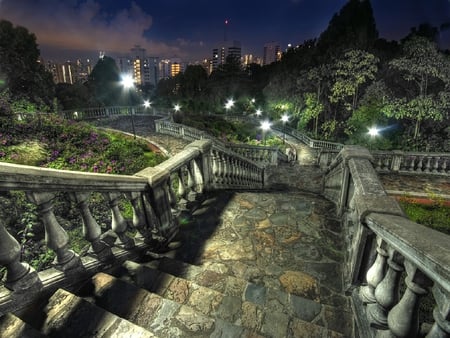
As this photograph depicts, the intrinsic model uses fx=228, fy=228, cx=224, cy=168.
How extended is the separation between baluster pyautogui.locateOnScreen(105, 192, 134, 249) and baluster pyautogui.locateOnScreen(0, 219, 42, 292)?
86 centimetres

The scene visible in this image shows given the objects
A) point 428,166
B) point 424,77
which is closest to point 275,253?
point 428,166

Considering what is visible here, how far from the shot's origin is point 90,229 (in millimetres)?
2350

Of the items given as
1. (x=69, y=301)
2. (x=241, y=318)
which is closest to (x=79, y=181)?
(x=69, y=301)

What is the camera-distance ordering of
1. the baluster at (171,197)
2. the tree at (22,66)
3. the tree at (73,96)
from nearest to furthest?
the baluster at (171,197), the tree at (22,66), the tree at (73,96)

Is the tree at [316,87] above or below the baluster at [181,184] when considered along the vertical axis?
above

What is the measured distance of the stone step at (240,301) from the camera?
2.25 meters

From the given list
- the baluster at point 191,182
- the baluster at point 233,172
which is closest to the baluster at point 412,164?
the baluster at point 233,172

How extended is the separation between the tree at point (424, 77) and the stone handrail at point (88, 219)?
60.7 ft

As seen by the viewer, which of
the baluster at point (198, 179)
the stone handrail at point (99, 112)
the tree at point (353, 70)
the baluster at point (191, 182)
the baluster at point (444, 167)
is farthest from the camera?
the stone handrail at point (99, 112)

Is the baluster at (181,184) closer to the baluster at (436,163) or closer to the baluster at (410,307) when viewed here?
the baluster at (410,307)

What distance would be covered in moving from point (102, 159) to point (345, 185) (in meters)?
9.30

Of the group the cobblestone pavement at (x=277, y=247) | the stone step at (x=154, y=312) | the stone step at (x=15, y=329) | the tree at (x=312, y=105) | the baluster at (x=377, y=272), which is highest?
the tree at (x=312, y=105)

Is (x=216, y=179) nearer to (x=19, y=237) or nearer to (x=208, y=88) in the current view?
(x=19, y=237)

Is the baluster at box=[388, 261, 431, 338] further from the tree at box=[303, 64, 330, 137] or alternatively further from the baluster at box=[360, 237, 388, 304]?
the tree at box=[303, 64, 330, 137]
